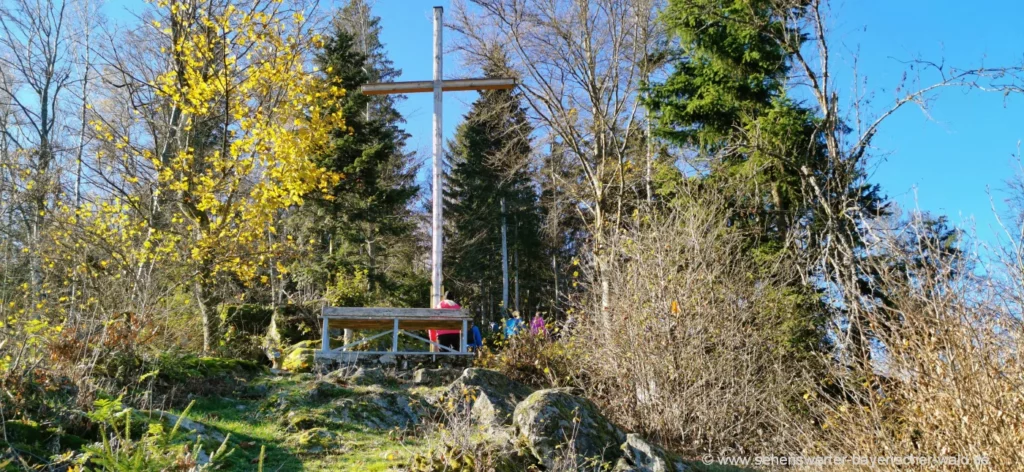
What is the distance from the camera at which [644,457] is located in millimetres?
4652

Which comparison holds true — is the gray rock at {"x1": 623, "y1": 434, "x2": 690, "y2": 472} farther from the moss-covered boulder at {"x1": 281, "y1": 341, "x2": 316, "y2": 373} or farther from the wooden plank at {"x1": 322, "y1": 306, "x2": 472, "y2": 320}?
the moss-covered boulder at {"x1": 281, "y1": 341, "x2": 316, "y2": 373}

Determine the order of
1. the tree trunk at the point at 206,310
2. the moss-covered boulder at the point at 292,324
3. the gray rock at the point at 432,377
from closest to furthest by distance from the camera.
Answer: the gray rock at the point at 432,377 < the tree trunk at the point at 206,310 < the moss-covered boulder at the point at 292,324

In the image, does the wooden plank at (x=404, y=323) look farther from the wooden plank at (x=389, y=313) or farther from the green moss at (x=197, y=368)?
the green moss at (x=197, y=368)

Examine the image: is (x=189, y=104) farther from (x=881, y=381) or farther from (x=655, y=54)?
(x=881, y=381)

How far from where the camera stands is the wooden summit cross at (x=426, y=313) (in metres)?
8.40

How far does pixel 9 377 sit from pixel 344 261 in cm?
1080

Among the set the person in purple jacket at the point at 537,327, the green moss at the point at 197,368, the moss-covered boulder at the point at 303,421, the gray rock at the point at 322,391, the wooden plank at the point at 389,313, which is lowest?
the moss-covered boulder at the point at 303,421

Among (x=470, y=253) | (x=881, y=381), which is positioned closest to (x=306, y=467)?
(x=881, y=381)

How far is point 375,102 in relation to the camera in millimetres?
23516

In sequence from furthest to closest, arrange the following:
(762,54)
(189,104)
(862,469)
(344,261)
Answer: (344,261) → (762,54) → (189,104) → (862,469)

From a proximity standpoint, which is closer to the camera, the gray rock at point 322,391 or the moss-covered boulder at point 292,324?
the gray rock at point 322,391

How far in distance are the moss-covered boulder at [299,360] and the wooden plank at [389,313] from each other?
764mm

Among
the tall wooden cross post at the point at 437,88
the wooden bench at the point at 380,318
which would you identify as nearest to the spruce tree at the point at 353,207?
the tall wooden cross post at the point at 437,88

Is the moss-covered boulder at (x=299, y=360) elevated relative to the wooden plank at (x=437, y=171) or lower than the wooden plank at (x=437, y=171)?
lower
